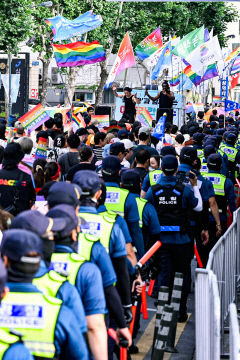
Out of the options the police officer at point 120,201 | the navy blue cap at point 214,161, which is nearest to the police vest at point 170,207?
the police officer at point 120,201

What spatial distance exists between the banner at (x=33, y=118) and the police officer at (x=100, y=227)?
27.5 ft

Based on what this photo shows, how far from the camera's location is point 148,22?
4869 centimetres

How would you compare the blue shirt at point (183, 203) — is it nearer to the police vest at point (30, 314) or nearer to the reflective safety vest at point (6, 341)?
the police vest at point (30, 314)

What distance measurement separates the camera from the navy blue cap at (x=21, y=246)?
12.2 feet

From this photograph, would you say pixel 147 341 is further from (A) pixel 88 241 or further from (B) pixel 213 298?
(A) pixel 88 241

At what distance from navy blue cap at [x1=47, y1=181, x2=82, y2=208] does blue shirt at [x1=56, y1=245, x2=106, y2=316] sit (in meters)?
0.41

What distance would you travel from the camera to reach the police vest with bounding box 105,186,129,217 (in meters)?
7.36

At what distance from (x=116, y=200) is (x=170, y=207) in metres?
1.59

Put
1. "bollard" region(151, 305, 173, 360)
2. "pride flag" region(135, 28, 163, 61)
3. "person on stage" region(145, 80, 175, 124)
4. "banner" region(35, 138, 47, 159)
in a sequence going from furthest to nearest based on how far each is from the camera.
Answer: "pride flag" region(135, 28, 163, 61) < "person on stage" region(145, 80, 175, 124) < "banner" region(35, 138, 47, 159) < "bollard" region(151, 305, 173, 360)

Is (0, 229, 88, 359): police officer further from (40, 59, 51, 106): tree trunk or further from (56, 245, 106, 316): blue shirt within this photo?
(40, 59, 51, 106): tree trunk

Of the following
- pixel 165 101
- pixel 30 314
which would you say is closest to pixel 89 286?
pixel 30 314

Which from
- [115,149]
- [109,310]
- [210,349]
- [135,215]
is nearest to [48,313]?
[109,310]

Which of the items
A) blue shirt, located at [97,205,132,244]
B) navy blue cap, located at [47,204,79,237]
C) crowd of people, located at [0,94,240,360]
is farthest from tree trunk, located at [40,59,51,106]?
navy blue cap, located at [47,204,79,237]

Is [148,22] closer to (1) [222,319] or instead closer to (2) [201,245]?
(2) [201,245]
